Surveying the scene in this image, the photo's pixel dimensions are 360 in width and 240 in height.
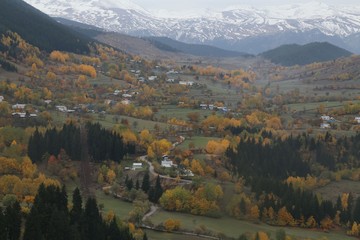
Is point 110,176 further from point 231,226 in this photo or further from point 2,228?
point 2,228

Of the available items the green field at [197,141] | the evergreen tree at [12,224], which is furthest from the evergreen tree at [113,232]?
the green field at [197,141]

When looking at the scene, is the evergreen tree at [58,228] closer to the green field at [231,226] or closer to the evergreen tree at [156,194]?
the green field at [231,226]

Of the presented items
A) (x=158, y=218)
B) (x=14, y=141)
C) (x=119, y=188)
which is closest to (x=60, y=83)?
(x=14, y=141)

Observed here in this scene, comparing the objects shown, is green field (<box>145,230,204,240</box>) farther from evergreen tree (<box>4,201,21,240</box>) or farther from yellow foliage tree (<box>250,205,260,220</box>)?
evergreen tree (<box>4,201,21,240</box>)

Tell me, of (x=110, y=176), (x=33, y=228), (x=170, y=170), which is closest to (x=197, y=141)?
(x=170, y=170)

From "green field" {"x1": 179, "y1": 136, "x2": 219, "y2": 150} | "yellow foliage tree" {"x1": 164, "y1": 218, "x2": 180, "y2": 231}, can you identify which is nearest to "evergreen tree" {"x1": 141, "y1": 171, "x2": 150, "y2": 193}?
"yellow foliage tree" {"x1": 164, "y1": 218, "x2": 180, "y2": 231}
